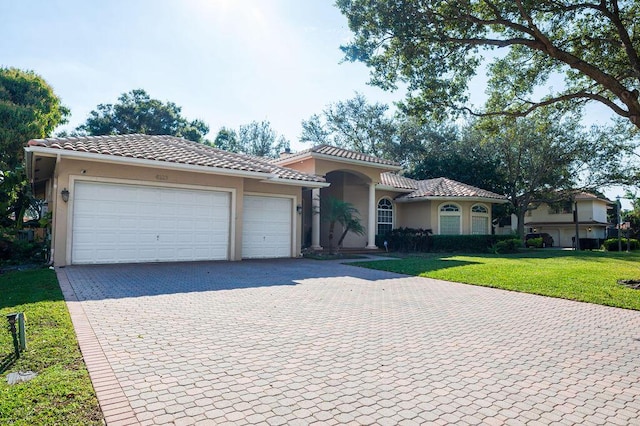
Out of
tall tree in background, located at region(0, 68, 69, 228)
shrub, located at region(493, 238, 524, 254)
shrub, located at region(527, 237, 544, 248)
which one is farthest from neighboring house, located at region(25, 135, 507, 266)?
shrub, located at region(527, 237, 544, 248)

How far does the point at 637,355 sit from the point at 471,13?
1052 centimetres

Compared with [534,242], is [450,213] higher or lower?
higher

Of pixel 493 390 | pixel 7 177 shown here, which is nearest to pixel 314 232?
pixel 7 177

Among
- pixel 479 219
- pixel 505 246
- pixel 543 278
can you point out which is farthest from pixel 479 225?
pixel 543 278

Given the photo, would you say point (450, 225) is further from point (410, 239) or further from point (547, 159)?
point (547, 159)

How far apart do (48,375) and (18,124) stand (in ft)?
63.3

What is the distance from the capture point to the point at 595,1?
37.6ft

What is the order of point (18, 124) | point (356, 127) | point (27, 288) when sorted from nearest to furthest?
point (27, 288) < point (18, 124) < point (356, 127)

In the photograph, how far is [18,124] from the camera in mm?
18391

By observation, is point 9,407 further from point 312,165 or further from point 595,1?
point 312,165

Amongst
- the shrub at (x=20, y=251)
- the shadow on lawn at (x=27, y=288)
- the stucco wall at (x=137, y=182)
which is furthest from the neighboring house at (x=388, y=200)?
the shadow on lawn at (x=27, y=288)

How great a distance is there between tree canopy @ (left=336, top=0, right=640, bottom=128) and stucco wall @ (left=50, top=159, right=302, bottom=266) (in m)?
6.17

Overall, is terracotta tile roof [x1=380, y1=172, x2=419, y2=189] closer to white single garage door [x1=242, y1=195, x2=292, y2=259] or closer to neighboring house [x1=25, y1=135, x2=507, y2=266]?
neighboring house [x1=25, y1=135, x2=507, y2=266]

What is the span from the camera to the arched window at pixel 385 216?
24.5 meters
